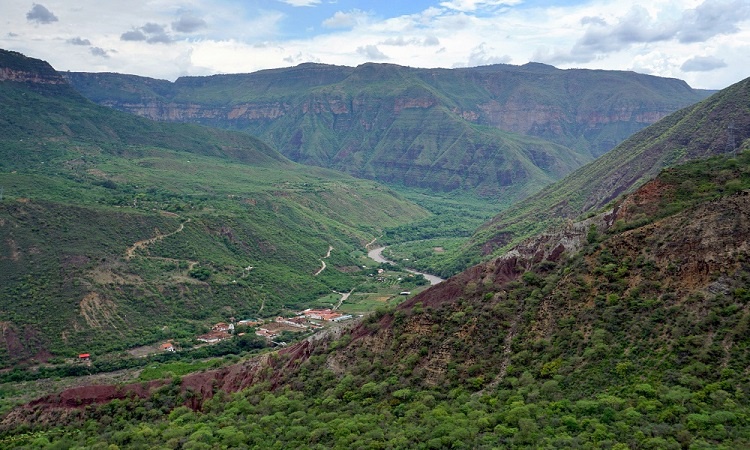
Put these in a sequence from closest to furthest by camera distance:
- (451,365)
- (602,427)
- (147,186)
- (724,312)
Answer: (602,427) → (724,312) → (451,365) → (147,186)

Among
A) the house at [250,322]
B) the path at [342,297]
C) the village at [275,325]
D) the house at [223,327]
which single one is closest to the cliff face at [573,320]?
the village at [275,325]

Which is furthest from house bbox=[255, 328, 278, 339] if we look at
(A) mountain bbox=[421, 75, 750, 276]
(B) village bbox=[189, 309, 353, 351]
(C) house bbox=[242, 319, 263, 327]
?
(A) mountain bbox=[421, 75, 750, 276]

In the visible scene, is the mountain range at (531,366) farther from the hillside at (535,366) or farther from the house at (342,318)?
the house at (342,318)

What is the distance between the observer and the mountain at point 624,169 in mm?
126062

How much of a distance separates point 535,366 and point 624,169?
10869 cm

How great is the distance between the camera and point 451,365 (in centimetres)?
5203

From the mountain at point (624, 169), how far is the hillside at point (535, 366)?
6955cm

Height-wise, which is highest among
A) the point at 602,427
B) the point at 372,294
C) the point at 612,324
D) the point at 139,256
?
the point at 612,324

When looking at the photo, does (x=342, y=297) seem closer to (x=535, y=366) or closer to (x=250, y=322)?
(x=250, y=322)

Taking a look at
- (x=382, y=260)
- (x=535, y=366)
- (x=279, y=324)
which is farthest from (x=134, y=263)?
(x=535, y=366)

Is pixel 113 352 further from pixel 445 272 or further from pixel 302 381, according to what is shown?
pixel 445 272

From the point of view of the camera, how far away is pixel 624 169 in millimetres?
146750

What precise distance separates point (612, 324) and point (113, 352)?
70.8 meters

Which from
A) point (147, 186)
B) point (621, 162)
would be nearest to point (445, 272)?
point (621, 162)
